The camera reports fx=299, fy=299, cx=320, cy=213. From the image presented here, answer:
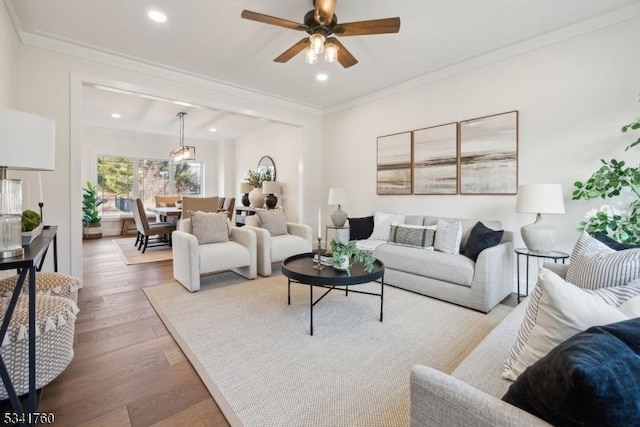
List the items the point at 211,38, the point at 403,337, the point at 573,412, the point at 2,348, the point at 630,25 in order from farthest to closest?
the point at 211,38 < the point at 630,25 < the point at 403,337 < the point at 2,348 < the point at 573,412

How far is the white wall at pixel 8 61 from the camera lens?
2523 mm

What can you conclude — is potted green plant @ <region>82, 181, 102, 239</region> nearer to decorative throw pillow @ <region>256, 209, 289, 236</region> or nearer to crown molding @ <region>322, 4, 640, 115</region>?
decorative throw pillow @ <region>256, 209, 289, 236</region>

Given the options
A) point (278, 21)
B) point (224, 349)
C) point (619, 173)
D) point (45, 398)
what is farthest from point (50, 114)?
point (619, 173)

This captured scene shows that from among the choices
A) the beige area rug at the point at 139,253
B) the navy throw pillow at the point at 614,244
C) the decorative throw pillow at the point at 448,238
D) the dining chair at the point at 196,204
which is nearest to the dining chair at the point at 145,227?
the beige area rug at the point at 139,253

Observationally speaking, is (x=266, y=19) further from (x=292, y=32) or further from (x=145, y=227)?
(x=145, y=227)

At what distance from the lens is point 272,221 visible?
436 centimetres

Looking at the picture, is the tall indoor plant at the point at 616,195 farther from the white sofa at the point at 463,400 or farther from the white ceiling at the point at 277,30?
the white sofa at the point at 463,400

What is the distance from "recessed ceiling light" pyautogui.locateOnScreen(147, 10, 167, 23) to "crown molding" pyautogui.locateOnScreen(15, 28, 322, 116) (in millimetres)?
1060

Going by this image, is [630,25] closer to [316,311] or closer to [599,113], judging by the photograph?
[599,113]

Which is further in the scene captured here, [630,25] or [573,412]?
[630,25]

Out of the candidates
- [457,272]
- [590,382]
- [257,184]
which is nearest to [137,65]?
[257,184]

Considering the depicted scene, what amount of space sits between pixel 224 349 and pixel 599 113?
3902 millimetres

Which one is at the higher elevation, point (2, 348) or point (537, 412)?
point (537, 412)

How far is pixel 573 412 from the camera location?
0.64m
